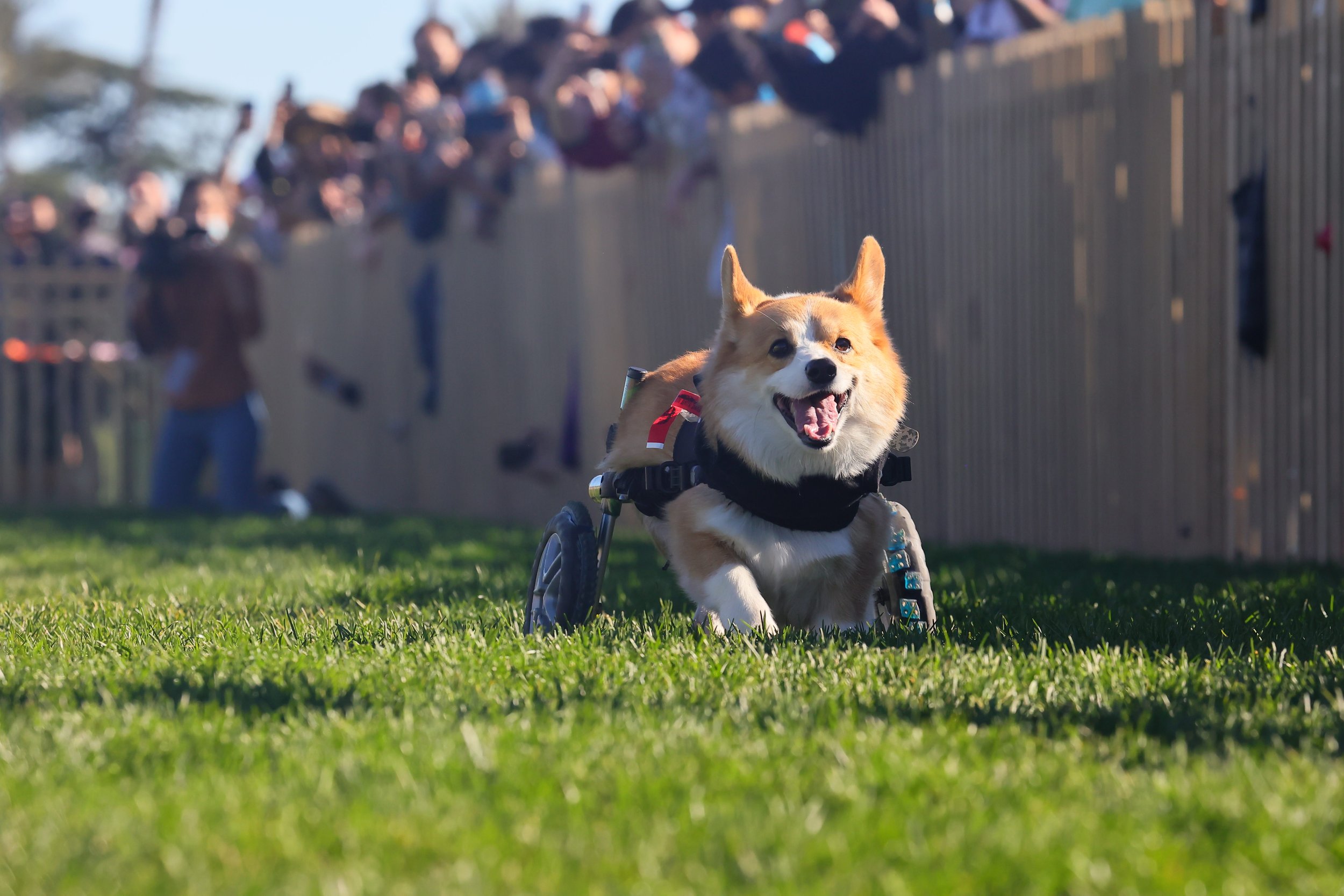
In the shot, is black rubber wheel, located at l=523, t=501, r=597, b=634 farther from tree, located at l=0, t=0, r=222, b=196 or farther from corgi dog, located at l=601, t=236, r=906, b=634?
tree, located at l=0, t=0, r=222, b=196

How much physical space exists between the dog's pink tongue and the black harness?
176mm

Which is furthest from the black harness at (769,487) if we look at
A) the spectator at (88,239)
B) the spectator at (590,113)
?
the spectator at (88,239)

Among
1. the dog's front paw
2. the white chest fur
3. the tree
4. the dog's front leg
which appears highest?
the tree

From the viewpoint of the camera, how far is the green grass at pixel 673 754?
198 cm

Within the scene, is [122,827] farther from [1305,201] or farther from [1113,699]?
[1305,201]

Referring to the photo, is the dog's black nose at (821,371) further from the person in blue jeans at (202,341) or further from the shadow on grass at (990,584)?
the person in blue jeans at (202,341)

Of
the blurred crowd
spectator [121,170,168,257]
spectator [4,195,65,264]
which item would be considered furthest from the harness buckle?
spectator [4,195,65,264]

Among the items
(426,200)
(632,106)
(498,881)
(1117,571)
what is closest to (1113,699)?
(498,881)

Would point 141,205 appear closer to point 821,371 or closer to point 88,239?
point 88,239

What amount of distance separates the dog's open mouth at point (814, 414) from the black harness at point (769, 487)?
0.17 meters

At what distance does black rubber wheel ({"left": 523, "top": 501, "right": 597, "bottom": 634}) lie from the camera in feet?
12.9

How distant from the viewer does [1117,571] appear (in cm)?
570

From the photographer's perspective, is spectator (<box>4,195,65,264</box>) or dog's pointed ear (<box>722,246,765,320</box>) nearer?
dog's pointed ear (<box>722,246,765,320</box>)

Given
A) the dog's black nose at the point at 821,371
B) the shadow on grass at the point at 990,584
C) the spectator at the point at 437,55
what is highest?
the spectator at the point at 437,55
